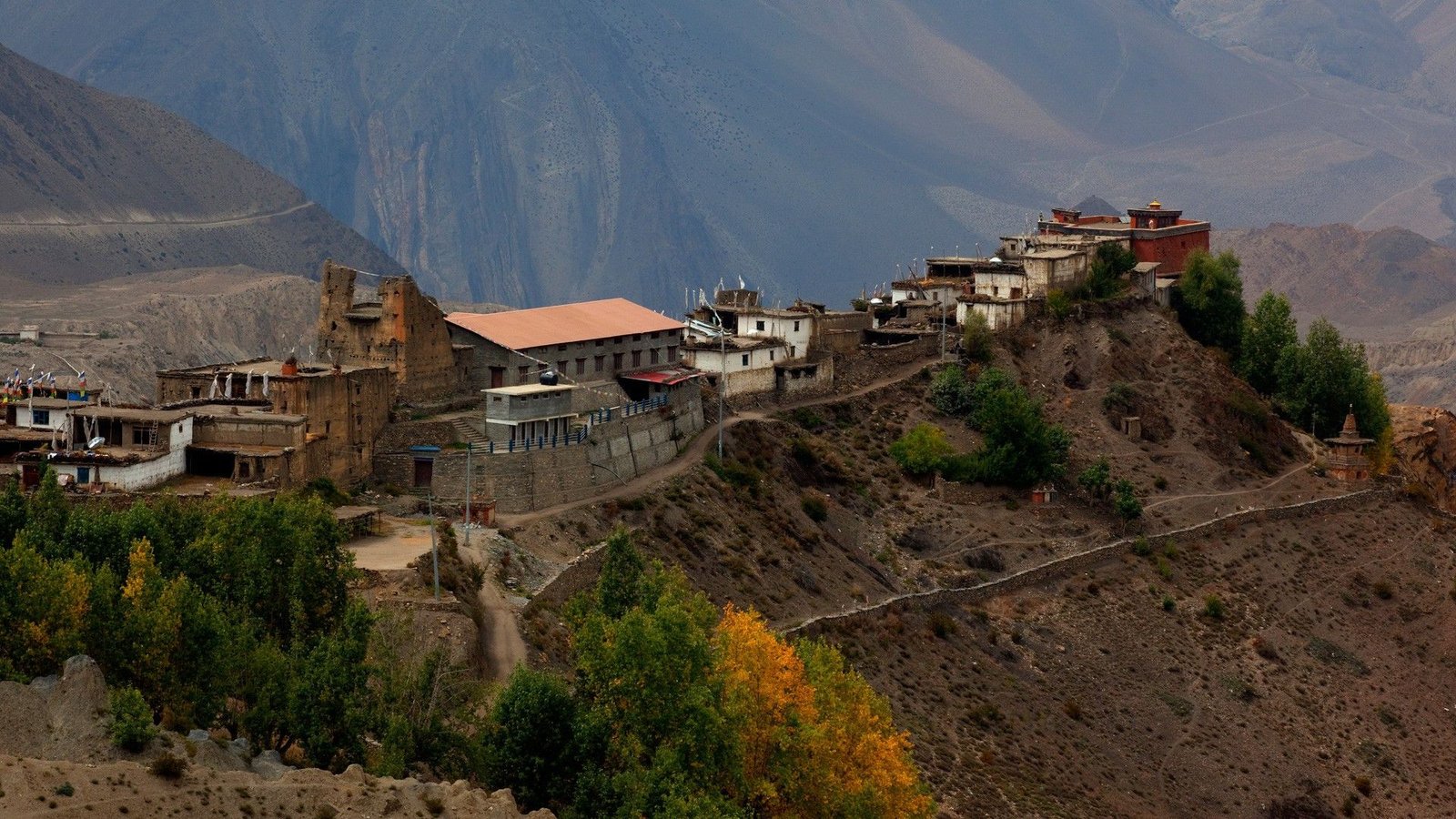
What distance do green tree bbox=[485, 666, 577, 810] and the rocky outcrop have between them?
206 feet

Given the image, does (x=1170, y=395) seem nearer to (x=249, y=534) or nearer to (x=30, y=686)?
(x=249, y=534)

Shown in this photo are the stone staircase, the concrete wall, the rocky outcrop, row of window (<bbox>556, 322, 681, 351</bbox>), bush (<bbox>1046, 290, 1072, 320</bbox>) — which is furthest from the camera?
the rocky outcrop

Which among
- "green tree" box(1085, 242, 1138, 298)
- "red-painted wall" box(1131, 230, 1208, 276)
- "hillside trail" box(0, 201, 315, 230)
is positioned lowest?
"green tree" box(1085, 242, 1138, 298)

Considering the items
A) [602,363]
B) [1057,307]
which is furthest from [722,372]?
[1057,307]

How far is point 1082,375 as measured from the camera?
9738cm

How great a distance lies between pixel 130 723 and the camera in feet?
139

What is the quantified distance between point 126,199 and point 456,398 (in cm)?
10723

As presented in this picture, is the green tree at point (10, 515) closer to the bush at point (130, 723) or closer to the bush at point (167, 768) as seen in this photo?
the bush at point (130, 723)

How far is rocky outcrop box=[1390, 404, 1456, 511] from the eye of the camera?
10656 cm

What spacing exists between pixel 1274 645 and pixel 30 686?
5076 cm

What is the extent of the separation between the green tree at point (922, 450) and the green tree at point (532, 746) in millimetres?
38419

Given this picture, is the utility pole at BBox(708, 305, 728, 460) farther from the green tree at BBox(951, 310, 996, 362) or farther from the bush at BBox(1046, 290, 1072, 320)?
Result: the bush at BBox(1046, 290, 1072, 320)

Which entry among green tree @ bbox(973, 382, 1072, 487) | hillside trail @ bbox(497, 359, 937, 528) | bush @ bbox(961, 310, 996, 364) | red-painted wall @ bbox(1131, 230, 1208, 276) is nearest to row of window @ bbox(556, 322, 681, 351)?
hillside trail @ bbox(497, 359, 937, 528)

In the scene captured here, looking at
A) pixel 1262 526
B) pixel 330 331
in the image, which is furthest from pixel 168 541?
pixel 1262 526
